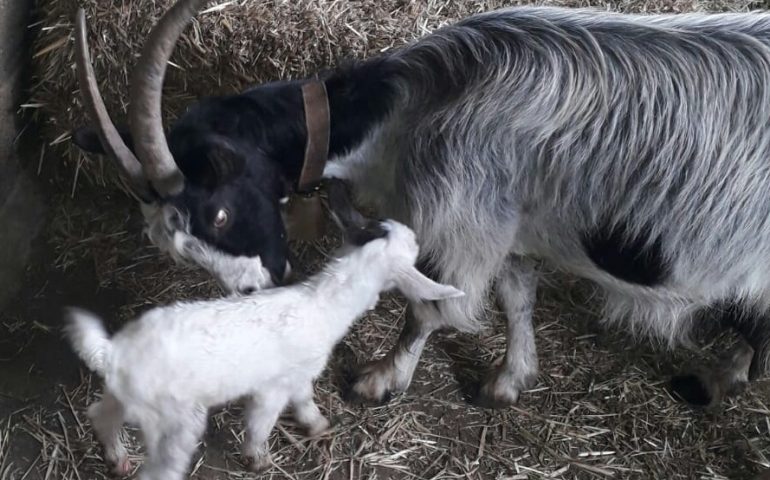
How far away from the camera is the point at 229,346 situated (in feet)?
6.63

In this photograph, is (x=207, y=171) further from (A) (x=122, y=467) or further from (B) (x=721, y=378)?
(B) (x=721, y=378)

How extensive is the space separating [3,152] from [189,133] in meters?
1.36

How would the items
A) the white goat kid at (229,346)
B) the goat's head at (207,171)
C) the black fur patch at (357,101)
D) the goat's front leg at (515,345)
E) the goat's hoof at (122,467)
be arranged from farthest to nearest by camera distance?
1. the goat's front leg at (515,345)
2. the goat's hoof at (122,467)
3. the black fur patch at (357,101)
4. the goat's head at (207,171)
5. the white goat kid at (229,346)

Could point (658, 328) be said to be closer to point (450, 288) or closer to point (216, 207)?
point (450, 288)

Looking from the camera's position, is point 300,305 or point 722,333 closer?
point 300,305

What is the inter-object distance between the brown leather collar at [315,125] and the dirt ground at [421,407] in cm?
94

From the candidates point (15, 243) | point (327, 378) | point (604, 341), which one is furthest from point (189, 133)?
point (604, 341)

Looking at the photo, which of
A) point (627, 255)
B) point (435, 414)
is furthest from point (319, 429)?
point (627, 255)

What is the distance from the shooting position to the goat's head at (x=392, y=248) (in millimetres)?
2223

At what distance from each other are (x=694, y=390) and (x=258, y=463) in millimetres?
1680

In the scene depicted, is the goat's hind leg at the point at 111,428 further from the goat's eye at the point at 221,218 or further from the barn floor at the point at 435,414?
Result: the goat's eye at the point at 221,218

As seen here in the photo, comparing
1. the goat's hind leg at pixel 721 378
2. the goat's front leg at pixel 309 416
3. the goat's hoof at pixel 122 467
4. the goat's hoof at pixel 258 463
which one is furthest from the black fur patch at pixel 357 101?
the goat's hind leg at pixel 721 378

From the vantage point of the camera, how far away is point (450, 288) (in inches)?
90.4

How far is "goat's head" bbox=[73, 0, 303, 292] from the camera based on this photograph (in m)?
2.13
